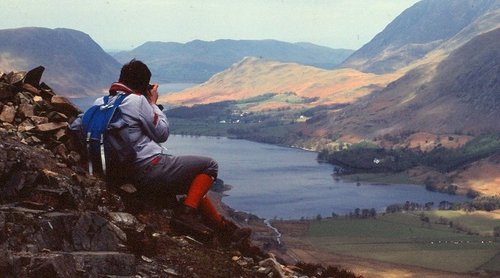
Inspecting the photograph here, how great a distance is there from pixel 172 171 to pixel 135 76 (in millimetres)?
2281

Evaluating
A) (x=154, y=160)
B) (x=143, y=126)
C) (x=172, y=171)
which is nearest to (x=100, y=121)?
(x=143, y=126)

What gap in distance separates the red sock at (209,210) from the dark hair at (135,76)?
2798 mm

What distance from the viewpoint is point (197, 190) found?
13.6 metres

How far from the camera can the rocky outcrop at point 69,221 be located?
10547mm

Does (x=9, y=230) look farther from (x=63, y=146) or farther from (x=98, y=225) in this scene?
(x=63, y=146)

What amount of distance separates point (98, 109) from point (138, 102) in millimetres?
988

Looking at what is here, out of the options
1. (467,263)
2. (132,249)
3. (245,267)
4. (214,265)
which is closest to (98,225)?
(132,249)

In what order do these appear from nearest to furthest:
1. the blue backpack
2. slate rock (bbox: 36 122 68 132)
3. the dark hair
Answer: the blue backpack
the dark hair
slate rock (bbox: 36 122 68 132)

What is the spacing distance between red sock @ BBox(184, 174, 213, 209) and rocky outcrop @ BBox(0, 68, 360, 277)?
2.90 feet

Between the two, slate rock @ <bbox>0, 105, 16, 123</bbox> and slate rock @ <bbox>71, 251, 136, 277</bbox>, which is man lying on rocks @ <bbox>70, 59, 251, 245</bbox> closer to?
slate rock @ <bbox>0, 105, 16, 123</bbox>

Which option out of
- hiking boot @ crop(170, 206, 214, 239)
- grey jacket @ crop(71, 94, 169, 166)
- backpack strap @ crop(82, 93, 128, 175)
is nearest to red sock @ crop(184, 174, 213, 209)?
hiking boot @ crop(170, 206, 214, 239)

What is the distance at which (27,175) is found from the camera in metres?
12.4

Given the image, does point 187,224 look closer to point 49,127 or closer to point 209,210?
point 209,210

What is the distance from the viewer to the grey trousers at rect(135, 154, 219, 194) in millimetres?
13586
